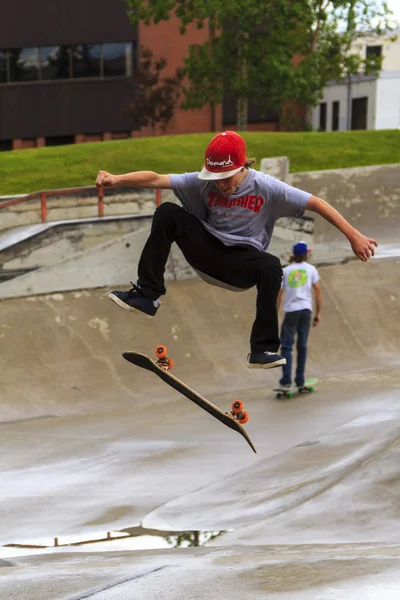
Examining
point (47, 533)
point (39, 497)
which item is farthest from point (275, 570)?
point (39, 497)

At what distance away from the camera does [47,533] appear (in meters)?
7.70

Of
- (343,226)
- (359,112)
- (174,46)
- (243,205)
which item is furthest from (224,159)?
(359,112)

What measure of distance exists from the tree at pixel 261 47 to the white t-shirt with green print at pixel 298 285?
17566mm

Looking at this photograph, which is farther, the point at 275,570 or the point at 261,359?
the point at 261,359

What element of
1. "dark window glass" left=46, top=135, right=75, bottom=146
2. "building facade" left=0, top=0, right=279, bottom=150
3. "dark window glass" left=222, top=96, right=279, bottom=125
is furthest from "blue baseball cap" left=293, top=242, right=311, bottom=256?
"dark window glass" left=222, top=96, right=279, bottom=125

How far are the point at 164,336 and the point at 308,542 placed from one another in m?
8.15

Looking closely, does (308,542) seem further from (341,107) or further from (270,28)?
(341,107)

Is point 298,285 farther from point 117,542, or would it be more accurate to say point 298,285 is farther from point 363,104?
point 363,104

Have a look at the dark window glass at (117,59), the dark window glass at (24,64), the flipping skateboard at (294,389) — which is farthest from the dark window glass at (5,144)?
the flipping skateboard at (294,389)

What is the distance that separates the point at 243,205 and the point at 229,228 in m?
0.24

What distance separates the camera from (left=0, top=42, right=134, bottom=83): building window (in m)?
40.6

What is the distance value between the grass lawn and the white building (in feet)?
79.3

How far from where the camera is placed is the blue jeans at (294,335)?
12914 mm

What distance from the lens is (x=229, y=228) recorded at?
6.60 m
